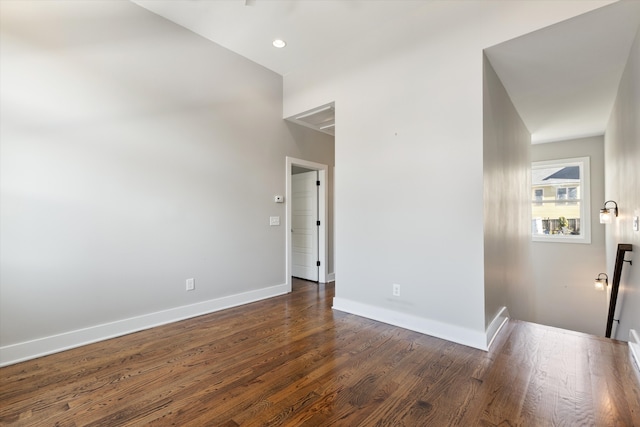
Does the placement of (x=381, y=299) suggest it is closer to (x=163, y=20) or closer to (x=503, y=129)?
(x=503, y=129)

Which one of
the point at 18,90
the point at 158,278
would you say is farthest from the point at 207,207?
the point at 18,90

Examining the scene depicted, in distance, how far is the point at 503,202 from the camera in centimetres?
325

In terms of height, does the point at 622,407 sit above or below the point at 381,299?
Answer: below

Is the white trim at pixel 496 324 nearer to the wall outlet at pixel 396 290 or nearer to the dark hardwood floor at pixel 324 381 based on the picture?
the dark hardwood floor at pixel 324 381

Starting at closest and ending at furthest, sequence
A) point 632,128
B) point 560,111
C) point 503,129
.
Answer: point 632,128 → point 503,129 → point 560,111

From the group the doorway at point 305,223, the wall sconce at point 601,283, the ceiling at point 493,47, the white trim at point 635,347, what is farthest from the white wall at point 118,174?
the wall sconce at point 601,283

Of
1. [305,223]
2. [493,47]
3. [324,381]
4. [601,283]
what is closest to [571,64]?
[493,47]

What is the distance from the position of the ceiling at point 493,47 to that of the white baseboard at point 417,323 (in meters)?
2.53

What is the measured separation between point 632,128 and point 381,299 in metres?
2.82

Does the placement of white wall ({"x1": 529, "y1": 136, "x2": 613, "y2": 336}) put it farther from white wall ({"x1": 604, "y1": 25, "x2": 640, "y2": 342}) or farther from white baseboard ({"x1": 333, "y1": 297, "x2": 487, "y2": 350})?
white baseboard ({"x1": 333, "y1": 297, "x2": 487, "y2": 350})

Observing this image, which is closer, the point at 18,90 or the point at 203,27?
the point at 18,90

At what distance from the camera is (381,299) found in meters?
3.21

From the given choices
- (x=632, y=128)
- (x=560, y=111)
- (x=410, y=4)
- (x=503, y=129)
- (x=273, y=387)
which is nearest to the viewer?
(x=273, y=387)

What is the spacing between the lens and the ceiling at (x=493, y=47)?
A: 239 centimetres
